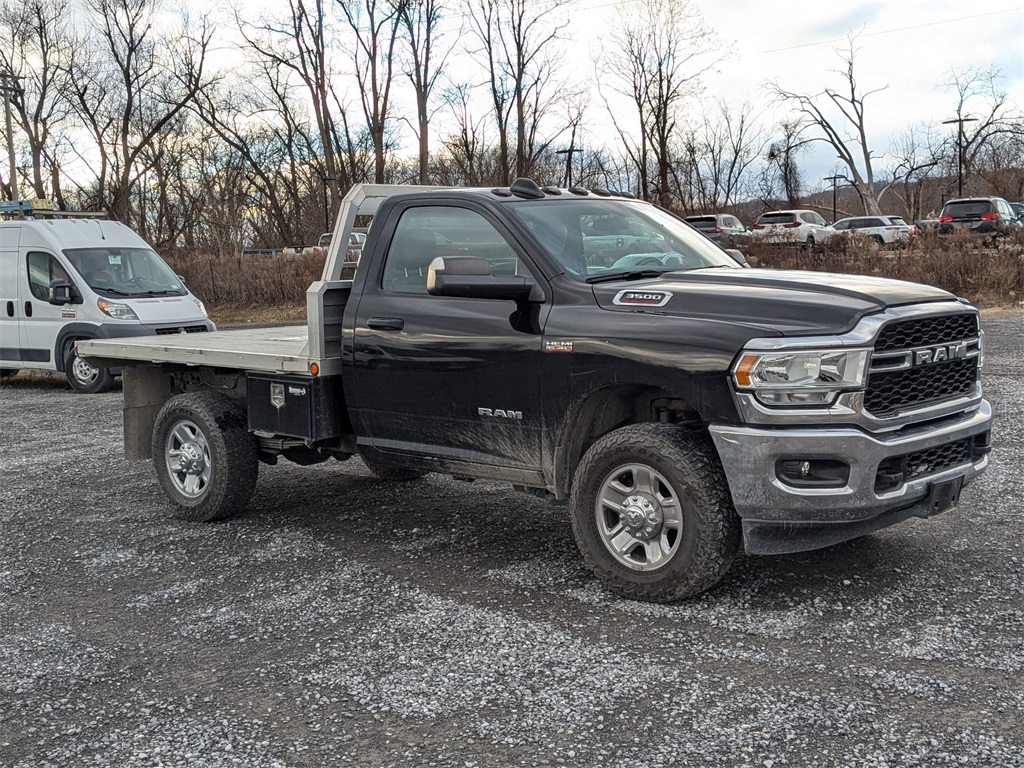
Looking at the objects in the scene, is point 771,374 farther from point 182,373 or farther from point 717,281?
point 182,373

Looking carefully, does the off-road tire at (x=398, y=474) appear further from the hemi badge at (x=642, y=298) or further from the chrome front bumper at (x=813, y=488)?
the chrome front bumper at (x=813, y=488)

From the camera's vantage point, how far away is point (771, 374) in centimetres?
438

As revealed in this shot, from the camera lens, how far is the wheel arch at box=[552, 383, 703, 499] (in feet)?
16.4

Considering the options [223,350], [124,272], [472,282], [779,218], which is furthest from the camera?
[779,218]

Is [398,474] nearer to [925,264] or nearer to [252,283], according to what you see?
[925,264]

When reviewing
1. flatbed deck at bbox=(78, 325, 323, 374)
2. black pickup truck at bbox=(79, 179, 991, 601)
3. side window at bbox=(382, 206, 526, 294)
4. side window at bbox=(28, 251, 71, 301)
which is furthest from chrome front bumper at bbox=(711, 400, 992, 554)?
side window at bbox=(28, 251, 71, 301)

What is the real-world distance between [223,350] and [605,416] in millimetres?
2755

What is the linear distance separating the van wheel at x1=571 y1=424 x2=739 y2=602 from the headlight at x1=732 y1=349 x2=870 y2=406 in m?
0.52

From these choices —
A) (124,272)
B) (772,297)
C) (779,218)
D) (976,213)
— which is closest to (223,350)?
(772,297)

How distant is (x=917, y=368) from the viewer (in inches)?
Answer: 182

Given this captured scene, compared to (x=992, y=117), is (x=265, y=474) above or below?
below

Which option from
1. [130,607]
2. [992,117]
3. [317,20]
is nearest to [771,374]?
[130,607]

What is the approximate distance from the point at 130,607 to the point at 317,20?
119 ft

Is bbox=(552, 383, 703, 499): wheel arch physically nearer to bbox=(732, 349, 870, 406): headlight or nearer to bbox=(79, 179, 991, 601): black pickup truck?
bbox=(79, 179, 991, 601): black pickup truck
